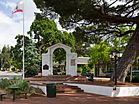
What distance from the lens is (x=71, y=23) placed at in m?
27.6

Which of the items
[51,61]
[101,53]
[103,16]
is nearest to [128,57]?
[103,16]

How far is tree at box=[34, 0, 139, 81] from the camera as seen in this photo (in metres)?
22.8

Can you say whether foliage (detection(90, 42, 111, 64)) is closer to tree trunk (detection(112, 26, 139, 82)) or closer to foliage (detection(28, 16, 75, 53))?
foliage (detection(28, 16, 75, 53))

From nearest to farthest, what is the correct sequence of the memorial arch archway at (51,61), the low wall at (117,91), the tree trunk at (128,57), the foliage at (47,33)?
the low wall at (117,91) < the tree trunk at (128,57) < the memorial arch archway at (51,61) < the foliage at (47,33)

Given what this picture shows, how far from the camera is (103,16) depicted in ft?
81.0

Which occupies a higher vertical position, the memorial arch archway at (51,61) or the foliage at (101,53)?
the foliage at (101,53)

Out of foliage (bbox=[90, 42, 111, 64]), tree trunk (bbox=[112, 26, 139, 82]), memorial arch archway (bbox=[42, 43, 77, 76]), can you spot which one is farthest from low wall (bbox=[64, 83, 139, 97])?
foliage (bbox=[90, 42, 111, 64])

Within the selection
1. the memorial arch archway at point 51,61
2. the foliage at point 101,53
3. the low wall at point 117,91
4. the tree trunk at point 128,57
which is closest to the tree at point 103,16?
the tree trunk at point 128,57

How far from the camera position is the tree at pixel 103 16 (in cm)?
2284

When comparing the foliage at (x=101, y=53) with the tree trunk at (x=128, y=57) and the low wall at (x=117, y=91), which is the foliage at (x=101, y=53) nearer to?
the tree trunk at (x=128, y=57)

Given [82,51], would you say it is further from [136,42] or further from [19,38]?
[136,42]

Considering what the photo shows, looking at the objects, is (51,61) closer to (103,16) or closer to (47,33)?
(47,33)

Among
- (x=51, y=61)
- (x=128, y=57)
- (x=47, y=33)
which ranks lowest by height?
(x=128, y=57)

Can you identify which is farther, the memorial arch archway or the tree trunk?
the memorial arch archway
